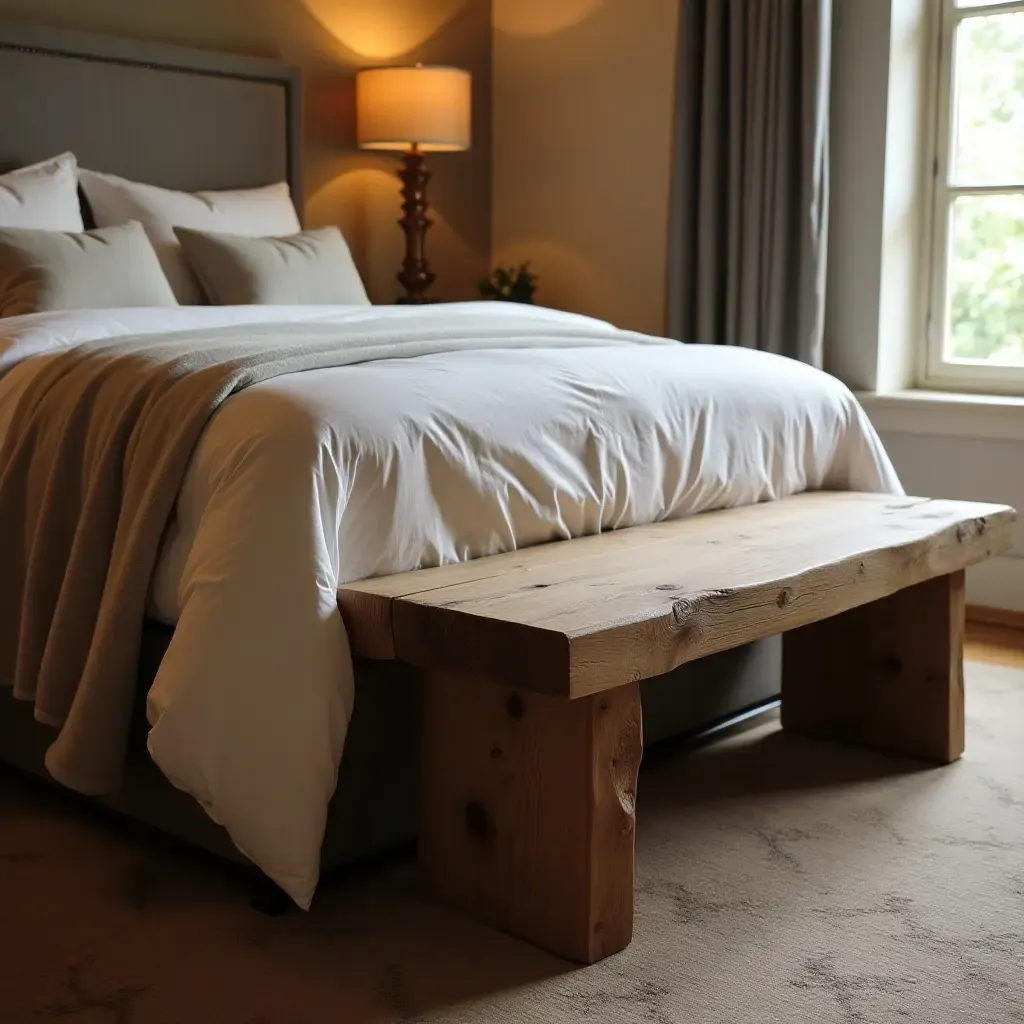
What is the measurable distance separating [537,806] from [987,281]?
294 centimetres

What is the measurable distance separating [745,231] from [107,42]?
1.98m

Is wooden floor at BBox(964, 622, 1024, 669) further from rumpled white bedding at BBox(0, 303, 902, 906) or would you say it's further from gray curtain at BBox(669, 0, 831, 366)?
rumpled white bedding at BBox(0, 303, 902, 906)

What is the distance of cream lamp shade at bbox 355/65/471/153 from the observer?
4.41 meters

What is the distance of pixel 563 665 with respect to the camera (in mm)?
1720

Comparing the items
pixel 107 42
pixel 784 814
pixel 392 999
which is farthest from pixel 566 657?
pixel 107 42

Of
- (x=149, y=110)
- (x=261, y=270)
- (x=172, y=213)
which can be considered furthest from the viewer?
(x=149, y=110)

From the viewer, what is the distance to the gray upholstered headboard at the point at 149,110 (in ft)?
12.0

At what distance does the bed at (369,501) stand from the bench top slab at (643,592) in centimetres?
8

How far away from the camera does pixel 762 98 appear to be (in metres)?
4.19

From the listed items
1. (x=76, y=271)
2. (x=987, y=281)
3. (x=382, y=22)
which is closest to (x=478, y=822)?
(x=76, y=271)

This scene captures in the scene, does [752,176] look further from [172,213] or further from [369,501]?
[369,501]

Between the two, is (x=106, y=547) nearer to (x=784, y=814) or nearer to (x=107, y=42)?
(x=784, y=814)

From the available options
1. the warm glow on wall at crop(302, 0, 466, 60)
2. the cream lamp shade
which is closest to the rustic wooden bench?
the cream lamp shade

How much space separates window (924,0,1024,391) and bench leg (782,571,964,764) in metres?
1.71
